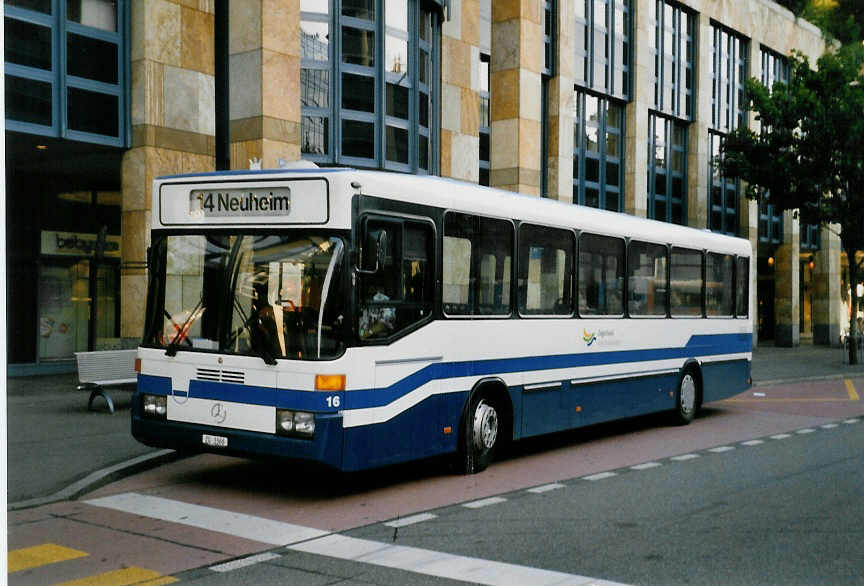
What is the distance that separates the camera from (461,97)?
2358 centimetres

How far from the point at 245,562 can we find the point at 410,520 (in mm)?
1737

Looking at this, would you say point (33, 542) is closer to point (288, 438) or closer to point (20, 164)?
point (288, 438)

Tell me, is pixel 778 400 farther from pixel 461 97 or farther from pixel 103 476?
pixel 103 476

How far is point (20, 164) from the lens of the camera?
20.2 meters

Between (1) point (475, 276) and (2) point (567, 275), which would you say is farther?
(2) point (567, 275)

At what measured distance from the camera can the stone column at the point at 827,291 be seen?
4569cm

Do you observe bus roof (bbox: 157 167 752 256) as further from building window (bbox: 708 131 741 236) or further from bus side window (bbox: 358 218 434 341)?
building window (bbox: 708 131 741 236)

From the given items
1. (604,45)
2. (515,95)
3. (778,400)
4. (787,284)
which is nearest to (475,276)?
(778,400)

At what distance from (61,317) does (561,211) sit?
13.7 m

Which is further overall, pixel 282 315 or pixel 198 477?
pixel 198 477

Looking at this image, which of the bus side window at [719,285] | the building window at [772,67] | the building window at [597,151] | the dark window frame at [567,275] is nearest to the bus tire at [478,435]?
the dark window frame at [567,275]

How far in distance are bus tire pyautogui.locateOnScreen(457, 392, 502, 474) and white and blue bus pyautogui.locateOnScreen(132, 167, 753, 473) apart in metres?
0.02

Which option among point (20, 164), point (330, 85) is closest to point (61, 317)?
point (20, 164)

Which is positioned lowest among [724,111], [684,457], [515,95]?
[684,457]
